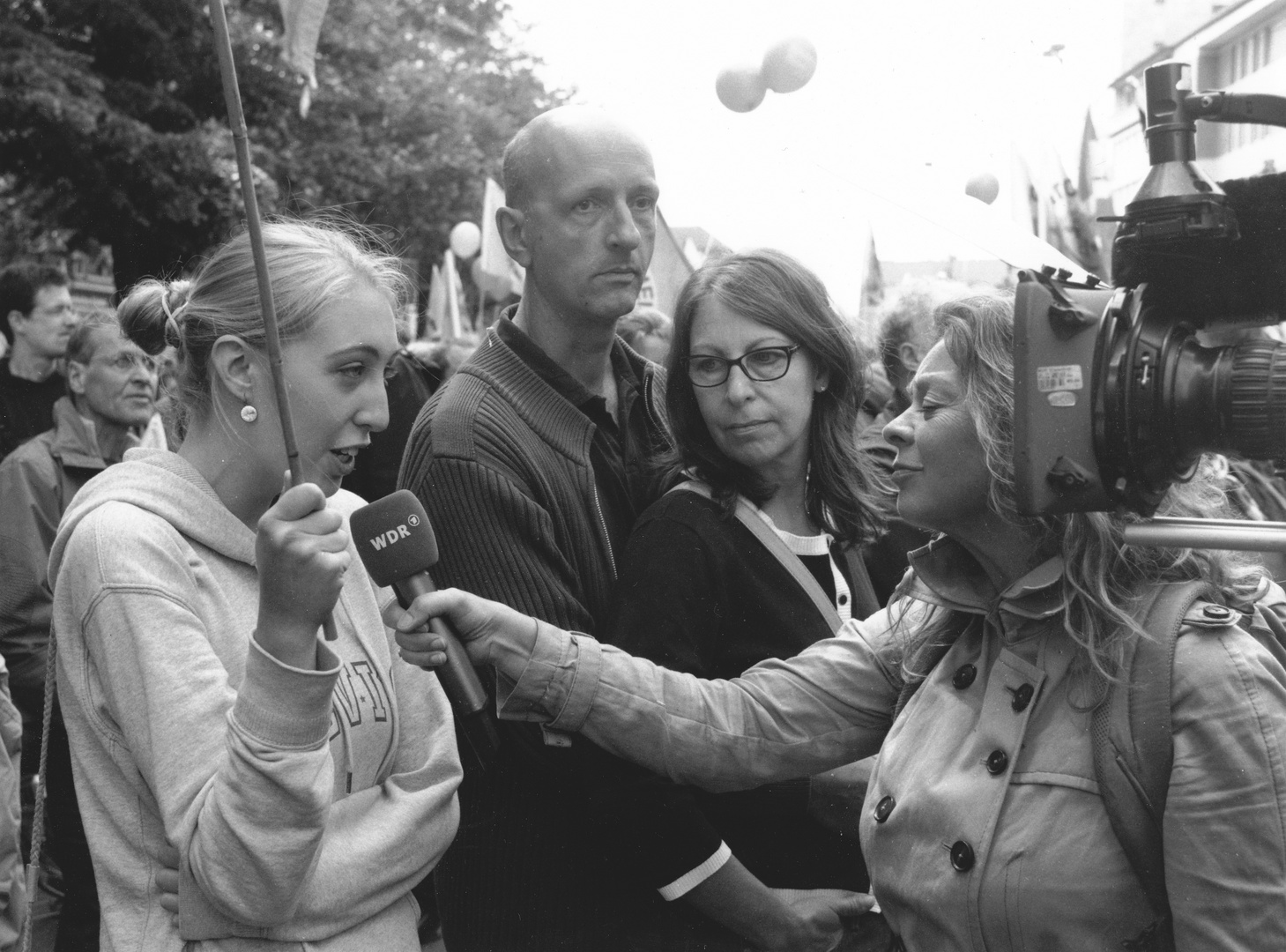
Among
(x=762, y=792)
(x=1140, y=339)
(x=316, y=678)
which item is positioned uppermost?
(x=1140, y=339)

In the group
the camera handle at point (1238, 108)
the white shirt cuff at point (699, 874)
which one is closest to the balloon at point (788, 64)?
the white shirt cuff at point (699, 874)

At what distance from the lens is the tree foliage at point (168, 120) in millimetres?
17297

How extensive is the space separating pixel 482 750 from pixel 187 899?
0.70 m

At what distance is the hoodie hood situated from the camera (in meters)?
2.22

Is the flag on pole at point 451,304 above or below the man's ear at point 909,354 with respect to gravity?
below

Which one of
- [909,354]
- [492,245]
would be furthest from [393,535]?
Result: [492,245]

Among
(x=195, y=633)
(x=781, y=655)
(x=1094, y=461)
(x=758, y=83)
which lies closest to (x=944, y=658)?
(x=781, y=655)

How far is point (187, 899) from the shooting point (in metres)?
2.10

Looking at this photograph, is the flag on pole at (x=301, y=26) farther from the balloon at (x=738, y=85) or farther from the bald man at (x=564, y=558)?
the balloon at (x=738, y=85)

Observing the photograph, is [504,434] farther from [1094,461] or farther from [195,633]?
[1094,461]

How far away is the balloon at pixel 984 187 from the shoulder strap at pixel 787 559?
12.5 ft

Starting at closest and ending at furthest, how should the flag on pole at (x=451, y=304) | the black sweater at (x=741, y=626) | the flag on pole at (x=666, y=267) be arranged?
the black sweater at (x=741, y=626)
the flag on pole at (x=666, y=267)
the flag on pole at (x=451, y=304)

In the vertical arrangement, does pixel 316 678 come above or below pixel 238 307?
below

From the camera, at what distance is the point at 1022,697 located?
2.04 m
